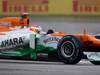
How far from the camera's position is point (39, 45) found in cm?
1567

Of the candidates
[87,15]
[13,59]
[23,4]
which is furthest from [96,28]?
[13,59]

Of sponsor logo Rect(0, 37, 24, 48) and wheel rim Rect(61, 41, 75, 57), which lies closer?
wheel rim Rect(61, 41, 75, 57)

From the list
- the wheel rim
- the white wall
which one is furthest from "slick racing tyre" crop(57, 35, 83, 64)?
the white wall

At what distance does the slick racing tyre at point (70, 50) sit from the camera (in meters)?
15.0

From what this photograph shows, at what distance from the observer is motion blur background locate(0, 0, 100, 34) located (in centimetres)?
2938

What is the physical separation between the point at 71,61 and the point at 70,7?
14.7m

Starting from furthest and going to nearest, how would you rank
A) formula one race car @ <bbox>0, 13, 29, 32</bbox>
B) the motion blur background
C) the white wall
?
the white wall → the motion blur background → formula one race car @ <bbox>0, 13, 29, 32</bbox>

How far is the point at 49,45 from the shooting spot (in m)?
15.5

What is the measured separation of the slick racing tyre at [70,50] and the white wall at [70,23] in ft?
46.5

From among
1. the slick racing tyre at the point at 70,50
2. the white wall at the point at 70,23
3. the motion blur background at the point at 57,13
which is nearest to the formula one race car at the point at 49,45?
the slick racing tyre at the point at 70,50

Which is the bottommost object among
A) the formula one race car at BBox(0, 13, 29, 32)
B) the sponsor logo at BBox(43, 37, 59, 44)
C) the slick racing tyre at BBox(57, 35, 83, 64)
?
the slick racing tyre at BBox(57, 35, 83, 64)

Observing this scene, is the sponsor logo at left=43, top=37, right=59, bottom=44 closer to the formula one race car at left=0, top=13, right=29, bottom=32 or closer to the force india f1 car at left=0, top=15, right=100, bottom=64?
the force india f1 car at left=0, top=15, right=100, bottom=64

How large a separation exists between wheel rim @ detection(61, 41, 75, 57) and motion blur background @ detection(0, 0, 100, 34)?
13.9 meters

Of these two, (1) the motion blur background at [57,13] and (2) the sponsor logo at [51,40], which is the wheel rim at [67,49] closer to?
(2) the sponsor logo at [51,40]
